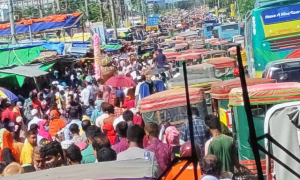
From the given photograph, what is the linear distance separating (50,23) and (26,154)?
27278 mm

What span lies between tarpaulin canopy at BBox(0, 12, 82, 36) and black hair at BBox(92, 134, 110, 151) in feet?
88.7

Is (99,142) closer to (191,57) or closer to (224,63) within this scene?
(224,63)

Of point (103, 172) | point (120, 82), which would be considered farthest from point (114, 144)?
point (120, 82)

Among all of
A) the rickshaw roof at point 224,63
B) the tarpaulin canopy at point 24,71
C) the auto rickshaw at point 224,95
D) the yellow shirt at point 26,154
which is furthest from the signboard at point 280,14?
the yellow shirt at point 26,154

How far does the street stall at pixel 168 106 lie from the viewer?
1173 cm

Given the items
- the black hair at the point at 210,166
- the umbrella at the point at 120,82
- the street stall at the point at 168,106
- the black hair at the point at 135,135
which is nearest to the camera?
the black hair at the point at 210,166

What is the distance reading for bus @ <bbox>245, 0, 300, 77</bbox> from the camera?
67.3 feet

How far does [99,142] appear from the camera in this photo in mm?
7297

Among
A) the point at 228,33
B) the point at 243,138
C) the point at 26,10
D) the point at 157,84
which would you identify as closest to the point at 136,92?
the point at 157,84

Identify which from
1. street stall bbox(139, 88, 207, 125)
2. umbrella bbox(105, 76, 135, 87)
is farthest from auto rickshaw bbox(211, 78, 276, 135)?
umbrella bbox(105, 76, 135, 87)

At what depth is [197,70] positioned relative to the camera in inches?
780

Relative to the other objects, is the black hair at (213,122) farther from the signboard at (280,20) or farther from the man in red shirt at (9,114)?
the signboard at (280,20)

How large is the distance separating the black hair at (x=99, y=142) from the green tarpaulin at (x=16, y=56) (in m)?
19.3

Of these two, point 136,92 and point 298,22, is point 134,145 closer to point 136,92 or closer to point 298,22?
point 136,92
